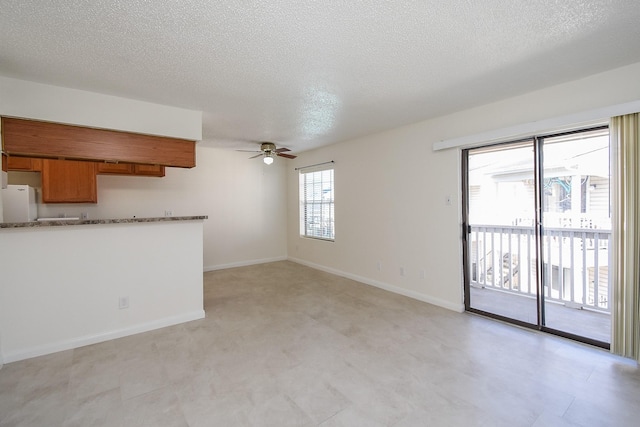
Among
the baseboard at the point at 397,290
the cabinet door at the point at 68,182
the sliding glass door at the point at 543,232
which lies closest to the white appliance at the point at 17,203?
the cabinet door at the point at 68,182

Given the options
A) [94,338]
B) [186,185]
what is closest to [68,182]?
[186,185]

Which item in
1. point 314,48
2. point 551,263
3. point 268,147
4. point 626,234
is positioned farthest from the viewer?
point 268,147

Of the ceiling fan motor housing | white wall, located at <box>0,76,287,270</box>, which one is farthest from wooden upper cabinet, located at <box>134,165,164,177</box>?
the ceiling fan motor housing

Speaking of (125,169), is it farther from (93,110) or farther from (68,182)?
(93,110)

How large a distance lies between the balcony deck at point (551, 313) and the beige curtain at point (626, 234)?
0.34 meters

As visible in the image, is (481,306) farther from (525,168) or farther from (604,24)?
(604,24)

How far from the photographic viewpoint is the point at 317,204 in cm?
583

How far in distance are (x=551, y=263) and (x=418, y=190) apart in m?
1.97

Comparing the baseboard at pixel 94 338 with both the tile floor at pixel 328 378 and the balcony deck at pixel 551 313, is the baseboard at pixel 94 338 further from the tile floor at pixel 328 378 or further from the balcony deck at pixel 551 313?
the balcony deck at pixel 551 313

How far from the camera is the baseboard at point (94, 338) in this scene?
2381 millimetres

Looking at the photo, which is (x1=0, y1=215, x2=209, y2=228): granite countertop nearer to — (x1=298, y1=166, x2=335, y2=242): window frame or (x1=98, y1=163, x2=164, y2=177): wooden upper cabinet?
(x1=98, y1=163, x2=164, y2=177): wooden upper cabinet

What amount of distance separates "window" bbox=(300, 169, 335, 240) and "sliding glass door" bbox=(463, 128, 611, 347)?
2.55 metres

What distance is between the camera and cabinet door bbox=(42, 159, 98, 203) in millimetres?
3961

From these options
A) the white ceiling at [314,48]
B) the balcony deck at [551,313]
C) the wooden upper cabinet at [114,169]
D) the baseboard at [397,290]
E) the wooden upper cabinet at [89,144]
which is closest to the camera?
the white ceiling at [314,48]
